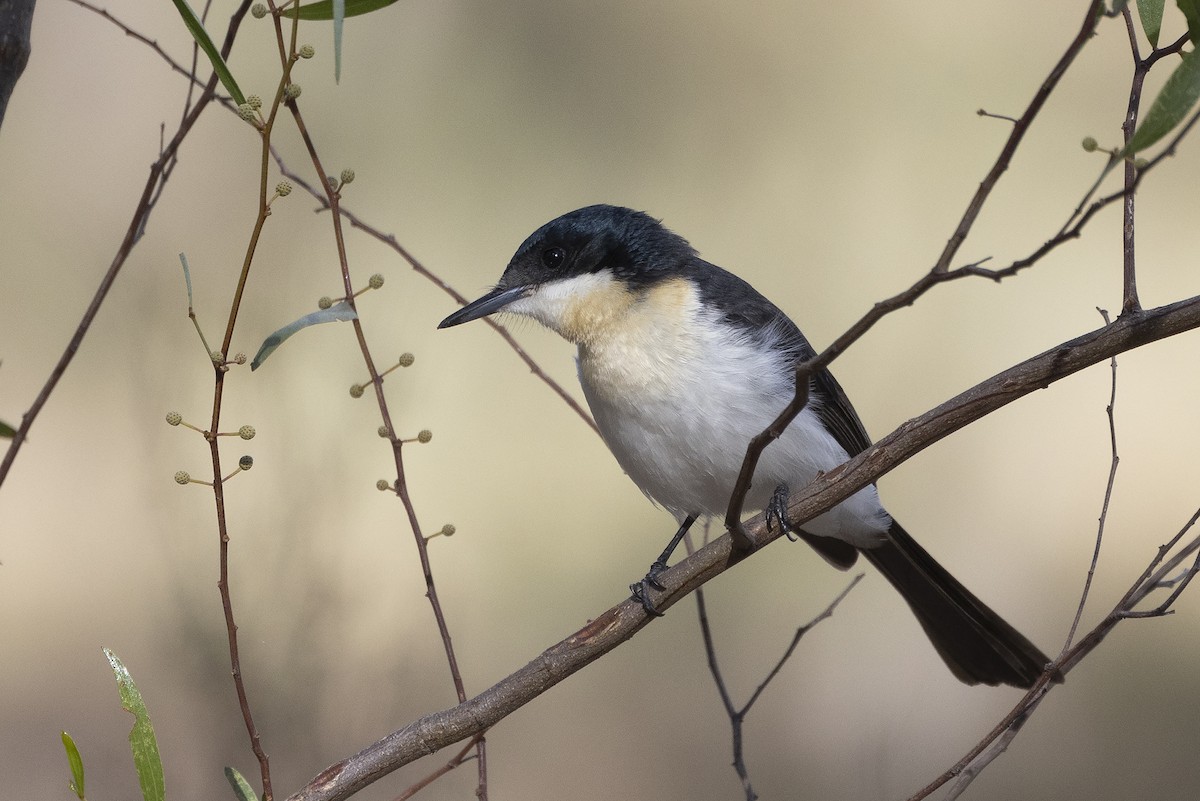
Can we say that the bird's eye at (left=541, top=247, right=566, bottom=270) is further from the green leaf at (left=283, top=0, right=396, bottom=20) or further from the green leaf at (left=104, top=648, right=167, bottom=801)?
the green leaf at (left=104, top=648, right=167, bottom=801)

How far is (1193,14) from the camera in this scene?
1.21 metres

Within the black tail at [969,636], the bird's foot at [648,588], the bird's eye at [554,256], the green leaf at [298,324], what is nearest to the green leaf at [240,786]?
the green leaf at [298,324]

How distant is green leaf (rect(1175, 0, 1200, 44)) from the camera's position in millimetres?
1204

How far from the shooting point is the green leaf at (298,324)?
3.98 ft

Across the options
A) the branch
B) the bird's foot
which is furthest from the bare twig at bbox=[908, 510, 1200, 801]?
the bird's foot

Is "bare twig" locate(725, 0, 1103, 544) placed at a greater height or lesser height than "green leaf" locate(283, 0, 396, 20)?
lesser

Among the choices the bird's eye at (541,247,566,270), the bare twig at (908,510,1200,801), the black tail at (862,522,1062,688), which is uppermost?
the bird's eye at (541,247,566,270)

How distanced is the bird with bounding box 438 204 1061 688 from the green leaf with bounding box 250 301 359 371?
0.83 meters

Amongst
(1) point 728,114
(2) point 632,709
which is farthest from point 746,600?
(1) point 728,114

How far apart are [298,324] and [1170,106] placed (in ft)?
2.88

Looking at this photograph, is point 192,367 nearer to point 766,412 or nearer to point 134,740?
Answer: point 766,412

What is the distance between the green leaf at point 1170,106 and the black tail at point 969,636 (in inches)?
58.0

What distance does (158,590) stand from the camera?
11.2 ft

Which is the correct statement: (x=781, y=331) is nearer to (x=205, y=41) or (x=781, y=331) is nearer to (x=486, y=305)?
(x=486, y=305)
